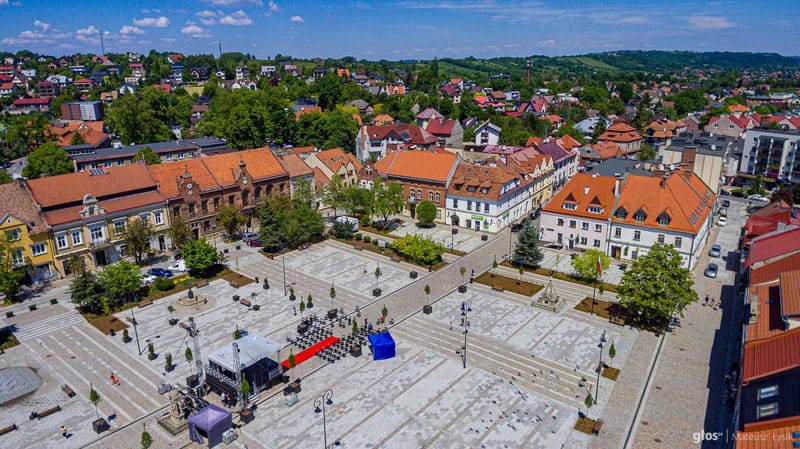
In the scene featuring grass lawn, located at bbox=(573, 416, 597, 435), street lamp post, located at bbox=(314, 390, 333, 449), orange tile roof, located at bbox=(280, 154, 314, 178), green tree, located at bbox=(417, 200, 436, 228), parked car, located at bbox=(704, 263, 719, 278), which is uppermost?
Answer: orange tile roof, located at bbox=(280, 154, 314, 178)

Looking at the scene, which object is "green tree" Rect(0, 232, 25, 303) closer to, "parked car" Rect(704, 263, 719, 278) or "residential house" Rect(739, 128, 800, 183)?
"parked car" Rect(704, 263, 719, 278)

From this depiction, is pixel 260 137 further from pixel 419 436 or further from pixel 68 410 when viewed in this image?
pixel 419 436

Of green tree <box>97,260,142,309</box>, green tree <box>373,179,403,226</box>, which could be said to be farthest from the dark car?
green tree <box>373,179,403,226</box>

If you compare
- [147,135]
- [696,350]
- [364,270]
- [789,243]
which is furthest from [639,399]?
[147,135]

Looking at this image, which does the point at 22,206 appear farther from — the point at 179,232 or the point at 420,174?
the point at 420,174

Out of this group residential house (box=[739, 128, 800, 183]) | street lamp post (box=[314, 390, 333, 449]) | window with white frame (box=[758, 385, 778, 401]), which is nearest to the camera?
window with white frame (box=[758, 385, 778, 401])

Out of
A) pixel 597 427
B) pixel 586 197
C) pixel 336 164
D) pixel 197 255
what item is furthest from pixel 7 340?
pixel 586 197

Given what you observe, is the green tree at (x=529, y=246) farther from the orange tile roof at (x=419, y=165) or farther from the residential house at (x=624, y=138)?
the residential house at (x=624, y=138)
